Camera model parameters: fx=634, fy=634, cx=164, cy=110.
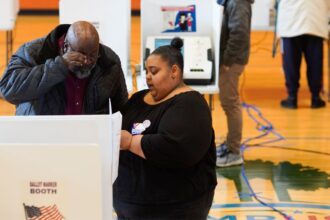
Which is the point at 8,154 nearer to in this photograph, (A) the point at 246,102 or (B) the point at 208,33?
(B) the point at 208,33

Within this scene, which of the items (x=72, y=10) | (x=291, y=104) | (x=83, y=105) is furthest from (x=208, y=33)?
(x=83, y=105)

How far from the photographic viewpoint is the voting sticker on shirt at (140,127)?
2107 millimetres

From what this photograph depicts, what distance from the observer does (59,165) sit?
1628 mm

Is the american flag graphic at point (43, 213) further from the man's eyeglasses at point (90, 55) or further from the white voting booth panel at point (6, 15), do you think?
the white voting booth panel at point (6, 15)

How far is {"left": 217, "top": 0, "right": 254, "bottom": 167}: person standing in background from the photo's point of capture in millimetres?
4047

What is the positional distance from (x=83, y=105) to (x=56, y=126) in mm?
611

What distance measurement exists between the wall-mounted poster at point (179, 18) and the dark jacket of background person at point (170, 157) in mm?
2118

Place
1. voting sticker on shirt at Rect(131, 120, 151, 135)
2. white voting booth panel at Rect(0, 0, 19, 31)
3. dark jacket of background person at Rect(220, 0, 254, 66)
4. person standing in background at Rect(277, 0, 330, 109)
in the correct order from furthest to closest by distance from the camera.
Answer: person standing in background at Rect(277, 0, 330, 109), white voting booth panel at Rect(0, 0, 19, 31), dark jacket of background person at Rect(220, 0, 254, 66), voting sticker on shirt at Rect(131, 120, 151, 135)

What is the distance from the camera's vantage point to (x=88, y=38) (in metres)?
2.04

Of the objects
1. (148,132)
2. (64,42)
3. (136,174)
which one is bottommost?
(136,174)

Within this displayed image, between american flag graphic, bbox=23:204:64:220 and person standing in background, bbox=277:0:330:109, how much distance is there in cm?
424

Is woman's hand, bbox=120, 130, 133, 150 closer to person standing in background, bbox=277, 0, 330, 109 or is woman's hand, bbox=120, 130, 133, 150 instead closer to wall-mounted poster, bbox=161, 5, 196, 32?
wall-mounted poster, bbox=161, 5, 196, 32

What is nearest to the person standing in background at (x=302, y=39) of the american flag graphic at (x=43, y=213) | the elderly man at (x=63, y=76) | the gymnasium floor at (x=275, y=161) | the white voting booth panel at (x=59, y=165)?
the gymnasium floor at (x=275, y=161)

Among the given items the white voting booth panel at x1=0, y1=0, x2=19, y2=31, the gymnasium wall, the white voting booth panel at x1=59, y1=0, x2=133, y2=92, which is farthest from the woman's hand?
the gymnasium wall
